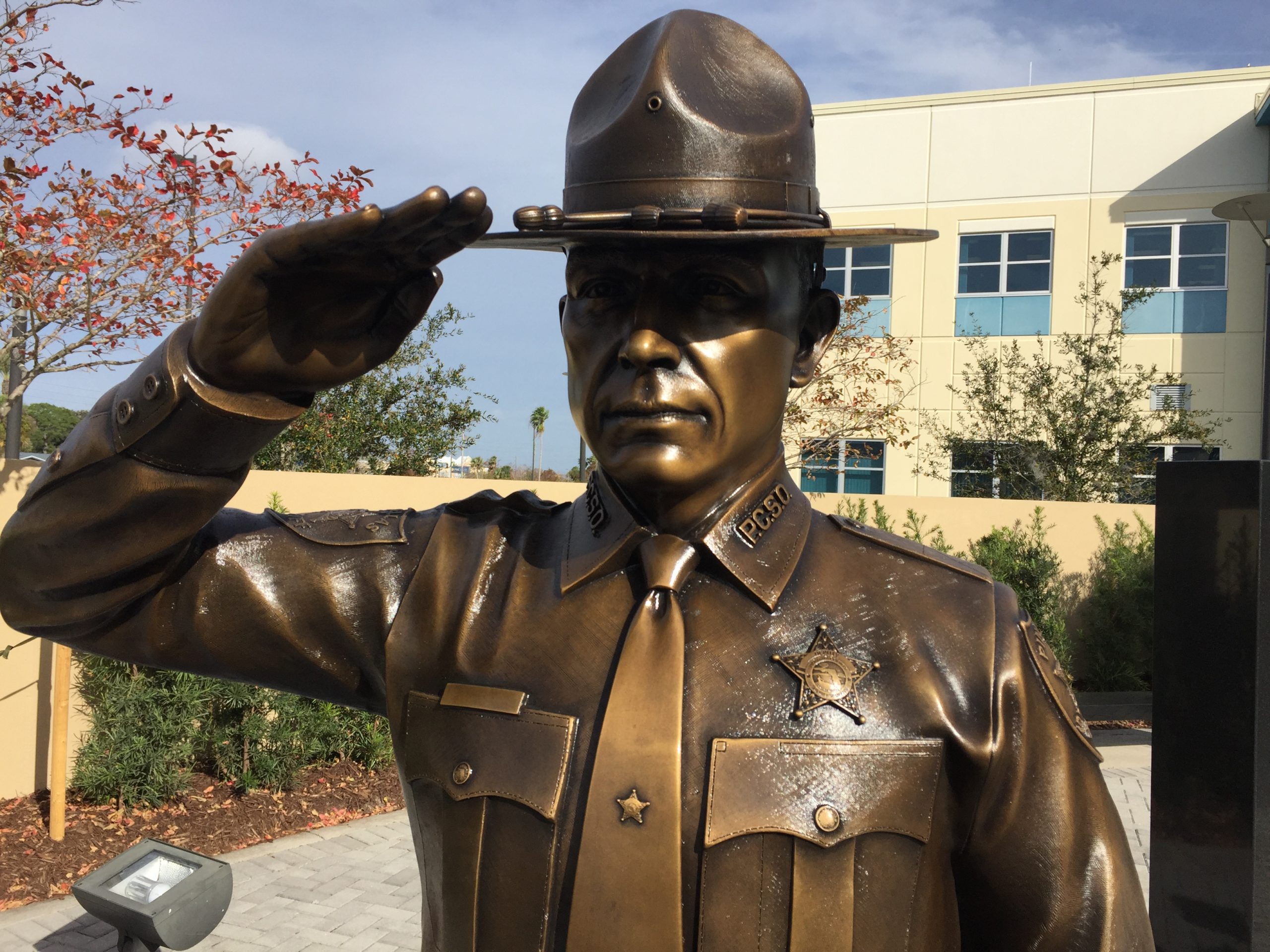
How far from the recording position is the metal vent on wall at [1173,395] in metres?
17.2

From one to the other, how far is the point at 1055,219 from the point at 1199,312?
9.39 ft

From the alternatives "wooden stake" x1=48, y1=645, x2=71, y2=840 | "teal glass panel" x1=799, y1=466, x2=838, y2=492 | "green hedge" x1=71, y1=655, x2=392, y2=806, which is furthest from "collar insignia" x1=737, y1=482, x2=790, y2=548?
"teal glass panel" x1=799, y1=466, x2=838, y2=492

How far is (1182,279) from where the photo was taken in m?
18.3

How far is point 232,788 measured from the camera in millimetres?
7508

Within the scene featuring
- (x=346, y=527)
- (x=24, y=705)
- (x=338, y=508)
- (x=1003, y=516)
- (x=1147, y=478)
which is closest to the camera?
(x=346, y=527)

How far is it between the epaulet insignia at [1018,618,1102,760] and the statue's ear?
53 centimetres

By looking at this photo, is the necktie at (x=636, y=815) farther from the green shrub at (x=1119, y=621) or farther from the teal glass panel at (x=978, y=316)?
the teal glass panel at (x=978, y=316)

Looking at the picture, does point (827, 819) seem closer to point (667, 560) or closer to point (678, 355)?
point (667, 560)

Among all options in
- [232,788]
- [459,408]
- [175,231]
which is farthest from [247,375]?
[459,408]

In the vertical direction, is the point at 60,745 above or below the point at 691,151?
below

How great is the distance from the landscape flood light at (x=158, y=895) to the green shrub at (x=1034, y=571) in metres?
8.42

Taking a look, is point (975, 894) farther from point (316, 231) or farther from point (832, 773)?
point (316, 231)

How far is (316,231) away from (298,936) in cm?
517

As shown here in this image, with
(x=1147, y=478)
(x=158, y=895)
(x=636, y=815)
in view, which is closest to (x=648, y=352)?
(x=636, y=815)
